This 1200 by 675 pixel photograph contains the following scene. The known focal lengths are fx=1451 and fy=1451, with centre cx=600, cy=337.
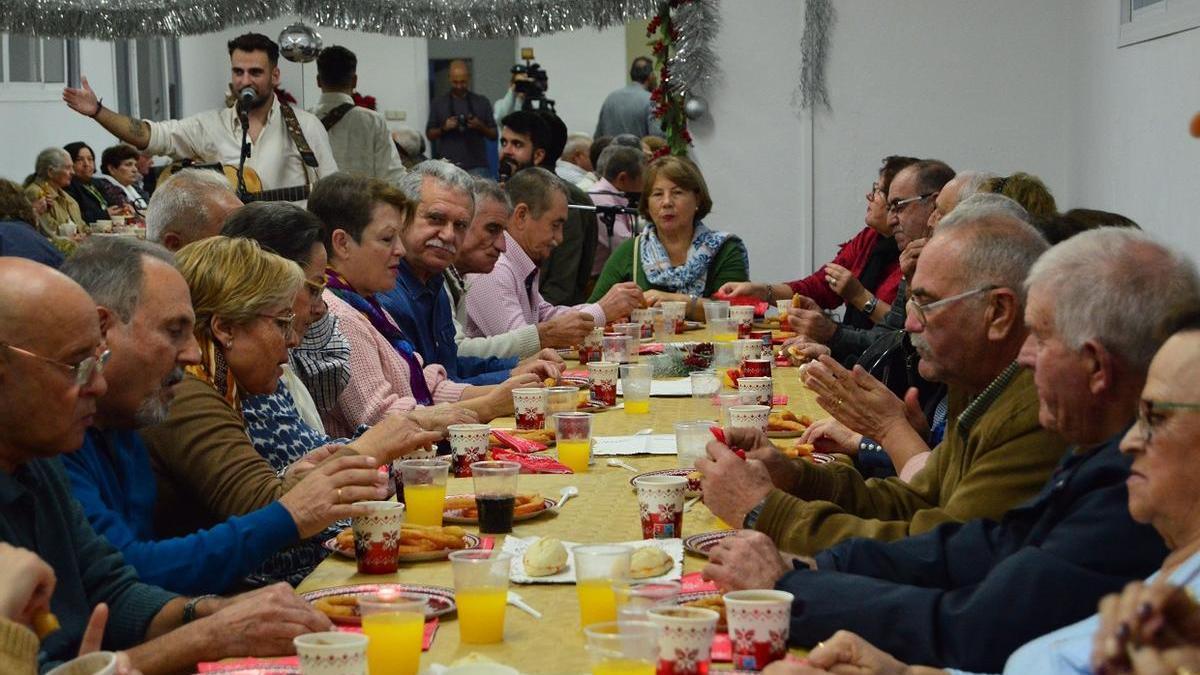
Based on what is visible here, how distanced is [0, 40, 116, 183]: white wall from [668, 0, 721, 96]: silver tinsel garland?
6.01 meters

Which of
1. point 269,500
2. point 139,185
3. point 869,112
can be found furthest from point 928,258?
point 139,185

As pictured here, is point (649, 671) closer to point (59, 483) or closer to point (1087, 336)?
point (1087, 336)

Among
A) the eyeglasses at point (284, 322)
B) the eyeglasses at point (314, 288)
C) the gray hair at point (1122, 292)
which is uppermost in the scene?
the gray hair at point (1122, 292)

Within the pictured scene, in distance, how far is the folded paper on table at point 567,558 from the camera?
2240 mm

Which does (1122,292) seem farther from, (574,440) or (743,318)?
(743,318)

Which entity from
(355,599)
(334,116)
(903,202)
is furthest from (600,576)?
(334,116)

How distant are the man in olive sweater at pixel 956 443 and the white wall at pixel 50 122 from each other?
10.0 metres

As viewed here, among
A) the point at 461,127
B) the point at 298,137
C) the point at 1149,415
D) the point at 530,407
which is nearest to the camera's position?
the point at 1149,415

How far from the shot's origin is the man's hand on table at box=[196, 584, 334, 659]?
1.97 meters

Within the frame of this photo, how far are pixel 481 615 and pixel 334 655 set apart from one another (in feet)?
1.16

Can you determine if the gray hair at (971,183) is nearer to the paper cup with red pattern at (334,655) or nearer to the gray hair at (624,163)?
the paper cup with red pattern at (334,655)

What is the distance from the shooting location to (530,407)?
3.70 m

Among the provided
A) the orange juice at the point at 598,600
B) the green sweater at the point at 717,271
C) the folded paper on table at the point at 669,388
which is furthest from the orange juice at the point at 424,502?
the green sweater at the point at 717,271

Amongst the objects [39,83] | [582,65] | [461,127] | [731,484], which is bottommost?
[731,484]
